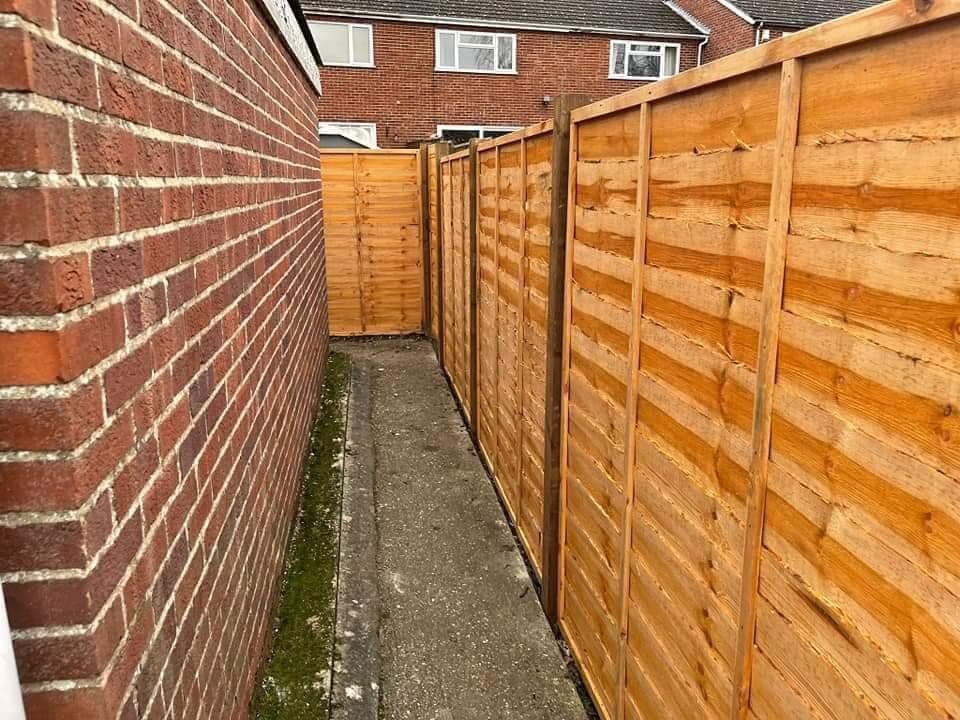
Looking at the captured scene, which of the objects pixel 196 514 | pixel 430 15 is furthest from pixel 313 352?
pixel 430 15

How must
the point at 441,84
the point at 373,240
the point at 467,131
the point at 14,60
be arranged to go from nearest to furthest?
1. the point at 14,60
2. the point at 373,240
3. the point at 441,84
4. the point at 467,131

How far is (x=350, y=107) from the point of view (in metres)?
19.4

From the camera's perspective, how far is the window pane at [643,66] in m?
21.5

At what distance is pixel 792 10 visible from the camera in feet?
67.8

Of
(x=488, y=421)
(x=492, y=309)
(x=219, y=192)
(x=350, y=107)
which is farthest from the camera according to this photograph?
(x=350, y=107)

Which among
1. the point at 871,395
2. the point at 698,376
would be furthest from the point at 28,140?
the point at 698,376

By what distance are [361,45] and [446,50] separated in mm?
2320

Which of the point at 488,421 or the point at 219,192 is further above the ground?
the point at 219,192

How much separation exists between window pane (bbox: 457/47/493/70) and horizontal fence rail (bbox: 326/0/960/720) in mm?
18266

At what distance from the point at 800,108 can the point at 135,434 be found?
1.63m

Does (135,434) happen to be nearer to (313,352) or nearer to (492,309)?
(492,309)

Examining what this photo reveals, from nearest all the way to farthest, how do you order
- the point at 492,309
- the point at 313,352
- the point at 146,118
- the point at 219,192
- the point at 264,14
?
1. the point at 146,118
2. the point at 219,192
3. the point at 264,14
4. the point at 492,309
5. the point at 313,352

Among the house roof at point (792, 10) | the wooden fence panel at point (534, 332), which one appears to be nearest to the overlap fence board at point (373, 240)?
the wooden fence panel at point (534, 332)

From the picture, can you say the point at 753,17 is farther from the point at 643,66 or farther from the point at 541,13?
the point at 541,13
